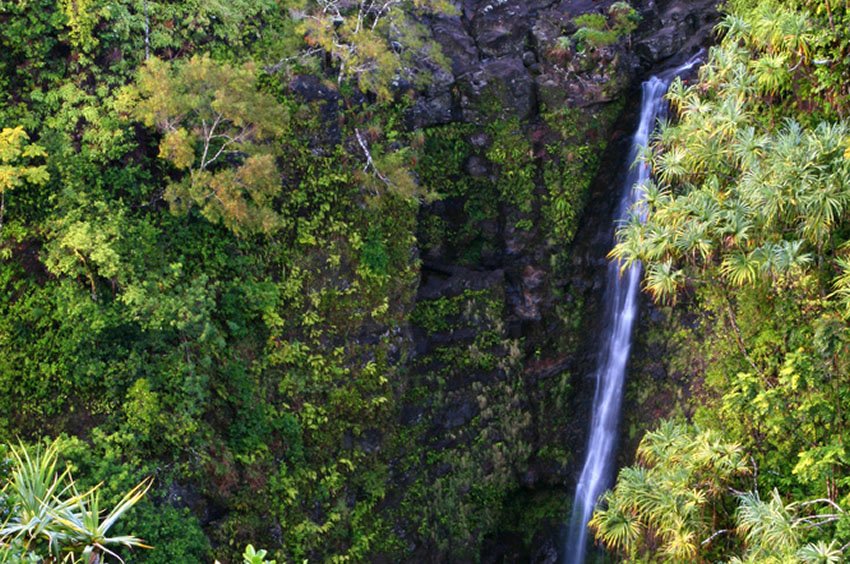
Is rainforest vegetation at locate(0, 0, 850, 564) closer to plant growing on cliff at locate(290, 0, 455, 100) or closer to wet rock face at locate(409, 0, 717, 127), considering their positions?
plant growing on cliff at locate(290, 0, 455, 100)

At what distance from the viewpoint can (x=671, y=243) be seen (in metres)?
9.98

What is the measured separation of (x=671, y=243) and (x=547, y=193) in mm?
6694

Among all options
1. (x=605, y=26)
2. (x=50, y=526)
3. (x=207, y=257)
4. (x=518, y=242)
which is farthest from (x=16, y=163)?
(x=605, y=26)

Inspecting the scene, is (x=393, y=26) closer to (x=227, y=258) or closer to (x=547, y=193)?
(x=547, y=193)

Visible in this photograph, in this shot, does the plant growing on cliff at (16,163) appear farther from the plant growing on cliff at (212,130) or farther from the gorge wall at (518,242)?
the gorge wall at (518,242)

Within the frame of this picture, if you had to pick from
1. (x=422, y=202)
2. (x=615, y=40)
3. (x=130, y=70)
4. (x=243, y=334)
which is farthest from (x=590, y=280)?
(x=130, y=70)

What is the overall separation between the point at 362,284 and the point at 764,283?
23.4ft

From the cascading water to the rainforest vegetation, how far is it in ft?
2.26

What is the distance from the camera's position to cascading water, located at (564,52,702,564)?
15.0m

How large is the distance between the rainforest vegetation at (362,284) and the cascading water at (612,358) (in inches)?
27.1

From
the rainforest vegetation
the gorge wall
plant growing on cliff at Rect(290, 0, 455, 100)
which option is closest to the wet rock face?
the gorge wall

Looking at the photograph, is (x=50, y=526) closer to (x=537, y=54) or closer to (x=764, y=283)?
(x=764, y=283)

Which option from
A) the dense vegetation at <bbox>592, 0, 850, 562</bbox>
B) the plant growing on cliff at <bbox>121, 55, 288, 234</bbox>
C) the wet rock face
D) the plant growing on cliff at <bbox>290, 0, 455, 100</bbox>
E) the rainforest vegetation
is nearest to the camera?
the dense vegetation at <bbox>592, 0, 850, 562</bbox>

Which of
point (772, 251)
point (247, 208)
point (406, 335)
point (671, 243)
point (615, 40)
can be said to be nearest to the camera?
point (772, 251)
